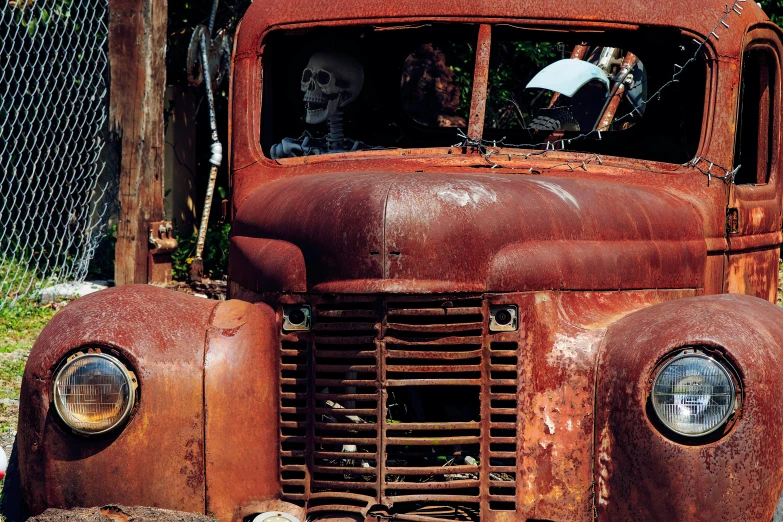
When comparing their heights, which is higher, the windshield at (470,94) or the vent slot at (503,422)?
the windshield at (470,94)

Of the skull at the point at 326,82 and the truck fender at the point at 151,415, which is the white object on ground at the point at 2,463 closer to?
the truck fender at the point at 151,415

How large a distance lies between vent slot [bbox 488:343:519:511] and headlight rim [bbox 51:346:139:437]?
106 cm

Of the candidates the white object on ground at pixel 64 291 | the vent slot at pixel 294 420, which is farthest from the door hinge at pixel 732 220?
the white object on ground at pixel 64 291

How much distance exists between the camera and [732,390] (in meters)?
2.73

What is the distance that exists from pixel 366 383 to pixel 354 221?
19.3 inches

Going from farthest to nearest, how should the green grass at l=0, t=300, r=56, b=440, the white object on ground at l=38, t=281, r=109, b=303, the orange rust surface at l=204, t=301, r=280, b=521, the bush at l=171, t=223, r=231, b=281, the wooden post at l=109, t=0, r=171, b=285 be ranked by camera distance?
the bush at l=171, t=223, r=231, b=281 → the white object on ground at l=38, t=281, r=109, b=303 → the wooden post at l=109, t=0, r=171, b=285 → the green grass at l=0, t=300, r=56, b=440 → the orange rust surface at l=204, t=301, r=280, b=521

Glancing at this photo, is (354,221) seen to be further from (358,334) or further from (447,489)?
(447,489)

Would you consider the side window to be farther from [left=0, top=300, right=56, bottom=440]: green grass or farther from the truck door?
[left=0, top=300, right=56, bottom=440]: green grass

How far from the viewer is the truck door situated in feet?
14.3

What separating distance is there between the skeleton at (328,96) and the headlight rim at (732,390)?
6.75ft

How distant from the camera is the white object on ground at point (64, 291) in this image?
7688mm

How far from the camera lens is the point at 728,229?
413 cm

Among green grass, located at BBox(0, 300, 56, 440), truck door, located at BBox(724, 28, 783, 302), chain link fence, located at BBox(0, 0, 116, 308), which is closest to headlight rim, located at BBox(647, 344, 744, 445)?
truck door, located at BBox(724, 28, 783, 302)

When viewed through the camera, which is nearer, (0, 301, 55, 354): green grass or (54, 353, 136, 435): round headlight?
(54, 353, 136, 435): round headlight
